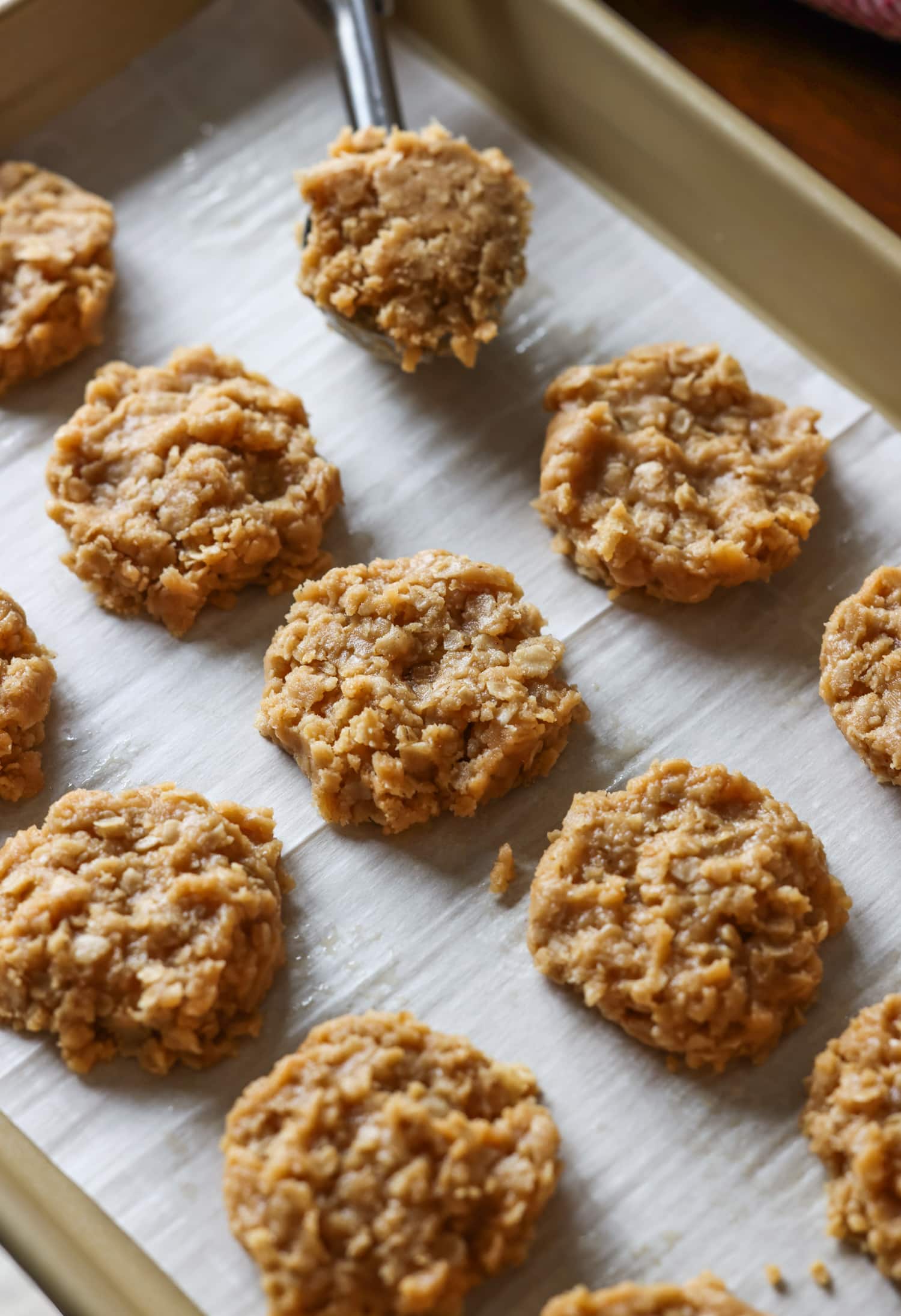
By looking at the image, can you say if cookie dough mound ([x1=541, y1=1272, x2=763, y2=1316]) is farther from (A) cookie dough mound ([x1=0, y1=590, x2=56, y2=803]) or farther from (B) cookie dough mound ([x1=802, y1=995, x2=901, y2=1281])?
(A) cookie dough mound ([x1=0, y1=590, x2=56, y2=803])

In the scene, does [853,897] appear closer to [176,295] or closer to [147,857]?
[147,857]

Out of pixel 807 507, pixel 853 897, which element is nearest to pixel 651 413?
pixel 807 507

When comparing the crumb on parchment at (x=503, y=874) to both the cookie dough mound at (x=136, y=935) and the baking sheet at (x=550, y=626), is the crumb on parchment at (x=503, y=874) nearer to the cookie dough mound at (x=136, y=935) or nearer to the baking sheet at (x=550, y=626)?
the baking sheet at (x=550, y=626)

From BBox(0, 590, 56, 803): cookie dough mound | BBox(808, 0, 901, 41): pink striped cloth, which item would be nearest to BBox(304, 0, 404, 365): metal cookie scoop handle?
BBox(808, 0, 901, 41): pink striped cloth

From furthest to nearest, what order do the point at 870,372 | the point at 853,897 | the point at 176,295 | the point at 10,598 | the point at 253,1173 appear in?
1. the point at 176,295
2. the point at 870,372
3. the point at 10,598
4. the point at 853,897
5. the point at 253,1173

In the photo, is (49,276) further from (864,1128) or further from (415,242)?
(864,1128)

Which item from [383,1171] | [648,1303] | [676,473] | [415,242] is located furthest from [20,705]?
[648,1303]
